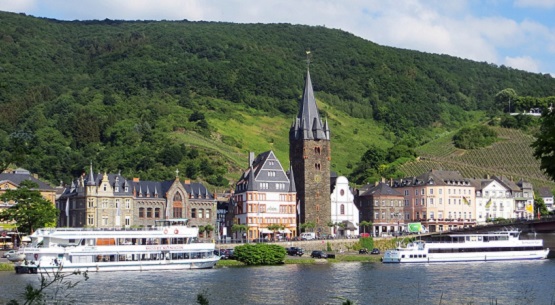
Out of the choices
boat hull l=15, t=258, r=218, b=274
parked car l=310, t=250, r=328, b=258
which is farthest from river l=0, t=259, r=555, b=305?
parked car l=310, t=250, r=328, b=258

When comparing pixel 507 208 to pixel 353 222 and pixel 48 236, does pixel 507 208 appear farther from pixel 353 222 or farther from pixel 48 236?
pixel 48 236

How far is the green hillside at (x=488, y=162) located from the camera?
175375 millimetres

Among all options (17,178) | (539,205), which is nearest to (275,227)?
(17,178)

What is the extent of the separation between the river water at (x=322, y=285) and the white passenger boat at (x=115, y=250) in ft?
11.6

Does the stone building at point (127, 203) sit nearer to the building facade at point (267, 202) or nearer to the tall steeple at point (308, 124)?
the building facade at point (267, 202)

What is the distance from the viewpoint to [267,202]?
129 m

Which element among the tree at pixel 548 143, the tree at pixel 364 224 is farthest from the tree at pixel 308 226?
the tree at pixel 548 143

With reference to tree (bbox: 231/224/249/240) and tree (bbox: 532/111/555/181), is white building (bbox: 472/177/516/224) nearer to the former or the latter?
tree (bbox: 231/224/249/240)

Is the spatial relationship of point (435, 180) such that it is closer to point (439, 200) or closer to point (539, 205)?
point (439, 200)

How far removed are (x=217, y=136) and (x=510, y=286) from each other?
13325 centimetres

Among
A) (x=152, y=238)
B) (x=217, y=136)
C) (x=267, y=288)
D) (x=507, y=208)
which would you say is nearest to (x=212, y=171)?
(x=217, y=136)

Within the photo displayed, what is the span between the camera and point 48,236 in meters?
89.9

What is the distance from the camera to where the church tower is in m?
131

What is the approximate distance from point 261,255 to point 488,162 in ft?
318
